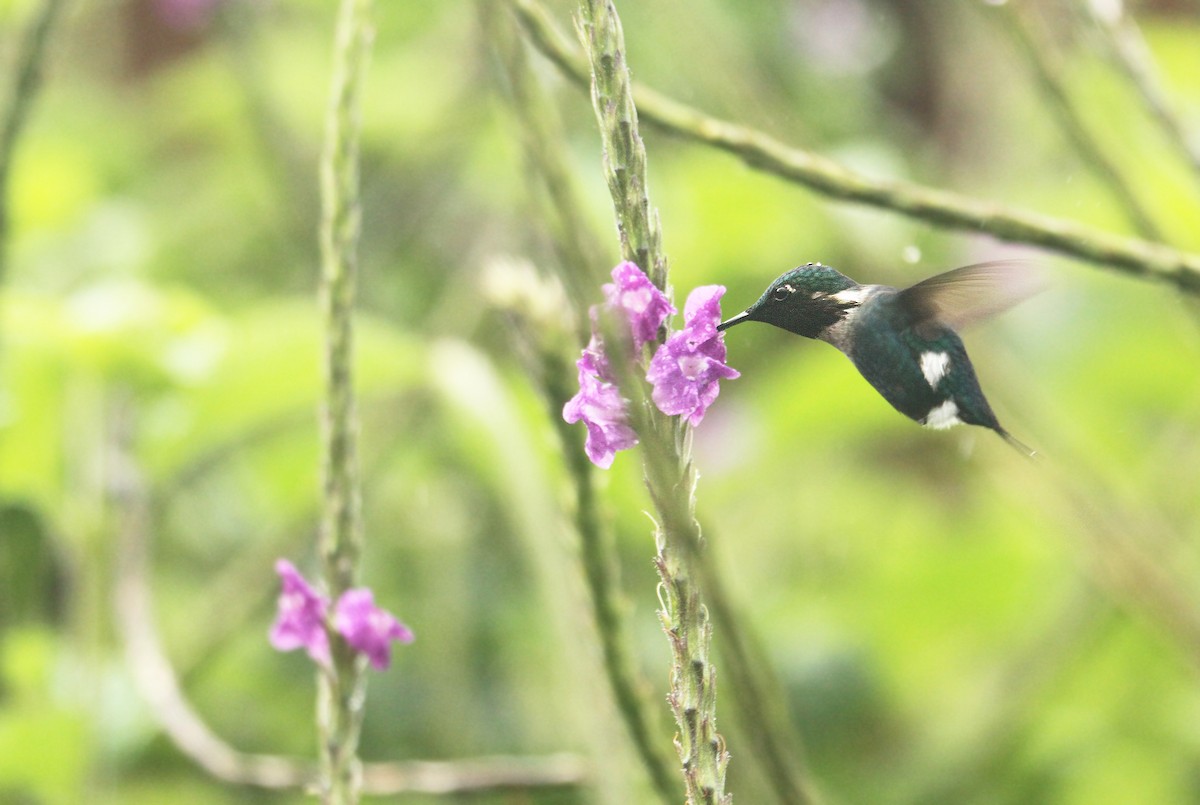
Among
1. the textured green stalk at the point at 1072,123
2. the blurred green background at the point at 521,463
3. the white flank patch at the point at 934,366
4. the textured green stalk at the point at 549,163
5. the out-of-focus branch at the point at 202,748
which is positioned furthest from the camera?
the blurred green background at the point at 521,463

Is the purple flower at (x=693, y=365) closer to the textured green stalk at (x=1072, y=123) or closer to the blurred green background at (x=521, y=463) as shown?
the blurred green background at (x=521, y=463)

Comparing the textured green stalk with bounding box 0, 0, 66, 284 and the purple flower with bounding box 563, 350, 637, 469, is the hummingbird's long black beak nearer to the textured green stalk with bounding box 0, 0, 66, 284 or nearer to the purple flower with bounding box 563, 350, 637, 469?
the purple flower with bounding box 563, 350, 637, 469

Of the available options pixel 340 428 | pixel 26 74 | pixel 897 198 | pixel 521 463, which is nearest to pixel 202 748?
pixel 521 463

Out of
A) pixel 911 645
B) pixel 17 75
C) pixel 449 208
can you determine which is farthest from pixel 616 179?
pixel 449 208

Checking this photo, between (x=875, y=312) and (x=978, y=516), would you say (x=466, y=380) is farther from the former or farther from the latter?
(x=978, y=516)

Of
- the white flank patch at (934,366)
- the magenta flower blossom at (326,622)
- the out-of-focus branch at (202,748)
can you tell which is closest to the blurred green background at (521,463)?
the out-of-focus branch at (202,748)

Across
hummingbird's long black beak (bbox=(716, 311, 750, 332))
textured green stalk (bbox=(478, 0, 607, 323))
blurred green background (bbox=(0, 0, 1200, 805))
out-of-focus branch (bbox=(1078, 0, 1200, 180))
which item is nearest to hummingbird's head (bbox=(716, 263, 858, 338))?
hummingbird's long black beak (bbox=(716, 311, 750, 332))
